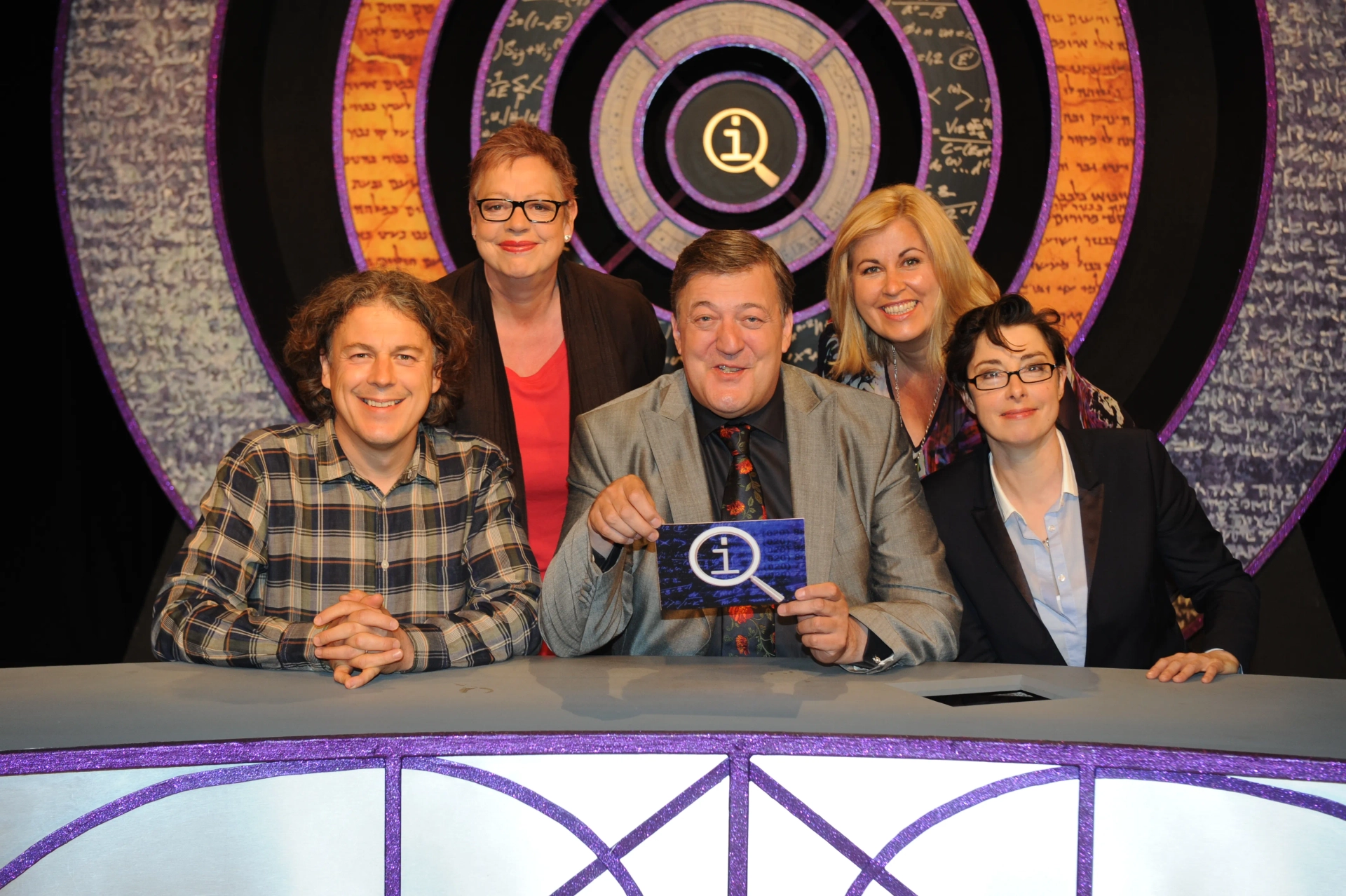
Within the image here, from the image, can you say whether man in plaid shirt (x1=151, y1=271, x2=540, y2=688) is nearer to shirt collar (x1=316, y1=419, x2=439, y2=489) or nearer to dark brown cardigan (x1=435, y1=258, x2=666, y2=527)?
shirt collar (x1=316, y1=419, x2=439, y2=489)

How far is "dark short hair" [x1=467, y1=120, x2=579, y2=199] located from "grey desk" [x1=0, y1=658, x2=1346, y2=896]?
1.65 metres

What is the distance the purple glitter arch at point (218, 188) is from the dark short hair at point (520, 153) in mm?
1240

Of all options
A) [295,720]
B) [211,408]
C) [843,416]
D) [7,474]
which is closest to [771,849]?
[295,720]

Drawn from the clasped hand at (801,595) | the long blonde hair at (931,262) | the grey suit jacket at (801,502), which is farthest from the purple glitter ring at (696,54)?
the clasped hand at (801,595)

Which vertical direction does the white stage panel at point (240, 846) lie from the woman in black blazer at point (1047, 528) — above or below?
below

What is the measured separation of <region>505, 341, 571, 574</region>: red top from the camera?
2.89 m

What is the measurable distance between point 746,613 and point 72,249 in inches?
111

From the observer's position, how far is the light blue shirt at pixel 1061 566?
242 cm

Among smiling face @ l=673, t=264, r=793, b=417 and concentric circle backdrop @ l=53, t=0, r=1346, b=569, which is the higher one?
concentric circle backdrop @ l=53, t=0, r=1346, b=569

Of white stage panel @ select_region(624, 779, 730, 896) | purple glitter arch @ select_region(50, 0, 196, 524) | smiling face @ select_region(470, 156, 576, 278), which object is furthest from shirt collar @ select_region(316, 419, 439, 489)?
purple glitter arch @ select_region(50, 0, 196, 524)

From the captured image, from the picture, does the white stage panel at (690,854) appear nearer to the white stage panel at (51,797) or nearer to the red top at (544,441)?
the white stage panel at (51,797)

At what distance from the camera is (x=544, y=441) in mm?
2928

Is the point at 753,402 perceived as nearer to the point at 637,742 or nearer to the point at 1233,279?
the point at 637,742

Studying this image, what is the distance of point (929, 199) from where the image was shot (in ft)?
9.86
